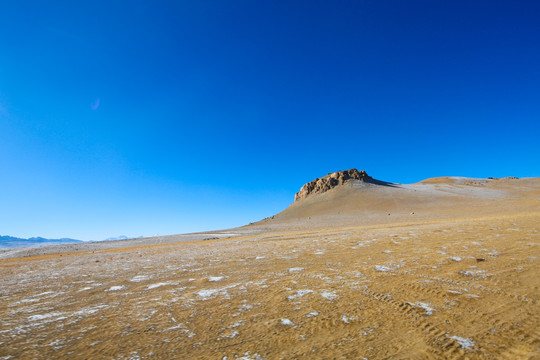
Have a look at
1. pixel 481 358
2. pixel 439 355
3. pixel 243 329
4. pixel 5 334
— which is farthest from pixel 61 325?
pixel 481 358

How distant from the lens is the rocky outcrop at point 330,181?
84500 mm

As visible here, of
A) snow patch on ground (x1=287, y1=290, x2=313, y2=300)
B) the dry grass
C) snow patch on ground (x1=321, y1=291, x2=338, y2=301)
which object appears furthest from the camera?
snow patch on ground (x1=287, y1=290, x2=313, y2=300)

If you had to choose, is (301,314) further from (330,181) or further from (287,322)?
(330,181)

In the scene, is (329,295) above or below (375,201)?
below

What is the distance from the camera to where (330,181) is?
8488cm

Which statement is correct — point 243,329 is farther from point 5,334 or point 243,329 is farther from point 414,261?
point 414,261

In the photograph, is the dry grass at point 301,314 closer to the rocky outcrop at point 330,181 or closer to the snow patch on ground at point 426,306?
the snow patch on ground at point 426,306

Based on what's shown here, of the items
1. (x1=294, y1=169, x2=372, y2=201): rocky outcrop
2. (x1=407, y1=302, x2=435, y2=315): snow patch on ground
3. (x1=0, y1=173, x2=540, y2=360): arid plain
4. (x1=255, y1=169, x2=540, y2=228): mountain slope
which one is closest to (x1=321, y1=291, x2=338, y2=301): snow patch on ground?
(x1=0, y1=173, x2=540, y2=360): arid plain

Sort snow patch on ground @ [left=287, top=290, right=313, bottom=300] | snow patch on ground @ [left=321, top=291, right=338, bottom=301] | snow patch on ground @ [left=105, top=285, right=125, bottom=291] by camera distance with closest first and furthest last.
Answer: snow patch on ground @ [left=321, top=291, right=338, bottom=301] < snow patch on ground @ [left=287, top=290, right=313, bottom=300] < snow patch on ground @ [left=105, top=285, right=125, bottom=291]

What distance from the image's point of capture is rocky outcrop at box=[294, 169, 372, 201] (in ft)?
277

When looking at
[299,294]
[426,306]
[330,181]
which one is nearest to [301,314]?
[299,294]

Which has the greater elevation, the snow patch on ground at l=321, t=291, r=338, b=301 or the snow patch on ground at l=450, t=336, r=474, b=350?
the snow patch on ground at l=321, t=291, r=338, b=301

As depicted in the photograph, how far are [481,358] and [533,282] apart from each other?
3245mm

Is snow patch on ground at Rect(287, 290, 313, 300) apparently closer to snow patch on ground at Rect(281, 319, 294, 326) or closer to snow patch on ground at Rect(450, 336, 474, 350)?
snow patch on ground at Rect(281, 319, 294, 326)
